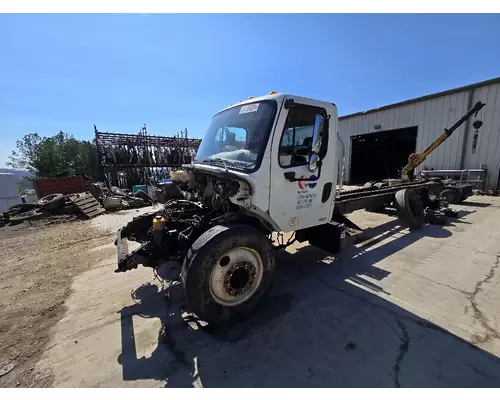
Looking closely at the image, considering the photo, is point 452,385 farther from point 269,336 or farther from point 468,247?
point 468,247

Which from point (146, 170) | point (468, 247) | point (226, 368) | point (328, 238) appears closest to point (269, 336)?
point (226, 368)

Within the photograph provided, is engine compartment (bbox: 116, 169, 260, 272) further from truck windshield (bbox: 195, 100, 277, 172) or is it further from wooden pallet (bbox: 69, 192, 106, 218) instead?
wooden pallet (bbox: 69, 192, 106, 218)

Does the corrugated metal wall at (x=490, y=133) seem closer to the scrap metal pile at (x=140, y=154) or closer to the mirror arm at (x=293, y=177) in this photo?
the mirror arm at (x=293, y=177)

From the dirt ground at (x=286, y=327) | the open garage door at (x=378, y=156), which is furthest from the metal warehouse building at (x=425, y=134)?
the dirt ground at (x=286, y=327)

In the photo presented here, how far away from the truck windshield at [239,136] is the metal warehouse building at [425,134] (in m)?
14.0

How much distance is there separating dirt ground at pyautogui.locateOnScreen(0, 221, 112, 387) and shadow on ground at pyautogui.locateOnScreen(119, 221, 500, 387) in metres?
0.81

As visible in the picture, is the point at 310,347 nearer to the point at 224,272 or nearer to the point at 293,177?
the point at 224,272

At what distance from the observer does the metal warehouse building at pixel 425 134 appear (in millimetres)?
11312

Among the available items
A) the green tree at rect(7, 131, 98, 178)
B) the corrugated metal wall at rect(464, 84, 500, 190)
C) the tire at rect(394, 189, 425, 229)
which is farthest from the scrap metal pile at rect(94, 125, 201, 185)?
the corrugated metal wall at rect(464, 84, 500, 190)

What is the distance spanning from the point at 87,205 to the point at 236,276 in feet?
27.9

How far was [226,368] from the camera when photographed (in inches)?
80.4

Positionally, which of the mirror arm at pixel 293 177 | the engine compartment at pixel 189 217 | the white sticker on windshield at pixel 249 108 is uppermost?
the white sticker on windshield at pixel 249 108

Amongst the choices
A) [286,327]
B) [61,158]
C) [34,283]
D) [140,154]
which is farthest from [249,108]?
[61,158]

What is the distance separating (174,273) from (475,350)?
3.65m
